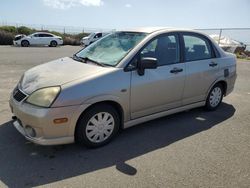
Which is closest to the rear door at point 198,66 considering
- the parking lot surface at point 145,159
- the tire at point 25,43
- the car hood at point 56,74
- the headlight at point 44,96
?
the parking lot surface at point 145,159

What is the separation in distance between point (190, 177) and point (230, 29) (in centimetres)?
1956

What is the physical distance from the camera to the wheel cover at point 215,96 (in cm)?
587

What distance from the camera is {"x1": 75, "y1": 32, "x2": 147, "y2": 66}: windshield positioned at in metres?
4.46

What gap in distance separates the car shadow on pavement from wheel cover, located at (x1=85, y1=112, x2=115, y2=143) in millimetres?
160

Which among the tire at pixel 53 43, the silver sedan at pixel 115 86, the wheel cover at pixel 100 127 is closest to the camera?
the silver sedan at pixel 115 86

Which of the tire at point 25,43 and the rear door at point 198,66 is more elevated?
the rear door at point 198,66

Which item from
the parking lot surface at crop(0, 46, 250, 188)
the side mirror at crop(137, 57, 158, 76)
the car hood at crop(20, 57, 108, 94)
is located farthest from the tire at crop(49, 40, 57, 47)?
the side mirror at crop(137, 57, 158, 76)

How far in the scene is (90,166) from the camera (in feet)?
12.1

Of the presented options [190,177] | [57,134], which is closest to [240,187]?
[190,177]

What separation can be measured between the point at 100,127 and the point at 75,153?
1.63 feet

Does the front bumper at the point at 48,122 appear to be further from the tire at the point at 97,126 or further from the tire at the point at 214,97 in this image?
the tire at the point at 214,97

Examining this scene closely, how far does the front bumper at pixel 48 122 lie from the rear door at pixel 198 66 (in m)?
2.20

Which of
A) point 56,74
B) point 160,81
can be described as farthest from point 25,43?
point 160,81

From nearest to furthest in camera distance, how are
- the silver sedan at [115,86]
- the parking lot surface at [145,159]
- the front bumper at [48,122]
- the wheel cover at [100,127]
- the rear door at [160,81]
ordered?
the parking lot surface at [145,159], the front bumper at [48,122], the silver sedan at [115,86], the wheel cover at [100,127], the rear door at [160,81]
